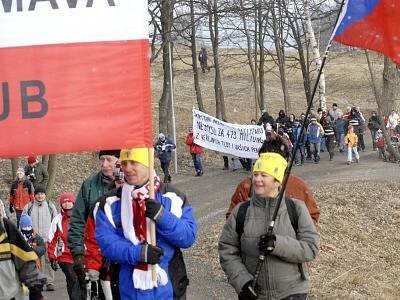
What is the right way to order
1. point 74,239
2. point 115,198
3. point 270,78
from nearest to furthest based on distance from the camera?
point 115,198
point 74,239
point 270,78

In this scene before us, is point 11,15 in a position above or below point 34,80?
above

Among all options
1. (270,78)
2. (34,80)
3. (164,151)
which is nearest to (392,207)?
(164,151)

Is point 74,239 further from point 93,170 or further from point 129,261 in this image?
point 93,170

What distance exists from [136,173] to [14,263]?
1415 mm

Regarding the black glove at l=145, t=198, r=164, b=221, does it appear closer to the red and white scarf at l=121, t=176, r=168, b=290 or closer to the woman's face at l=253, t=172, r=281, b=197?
the red and white scarf at l=121, t=176, r=168, b=290

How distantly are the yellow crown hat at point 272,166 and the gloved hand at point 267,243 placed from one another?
492 millimetres

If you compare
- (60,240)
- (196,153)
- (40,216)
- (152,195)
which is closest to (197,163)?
(196,153)

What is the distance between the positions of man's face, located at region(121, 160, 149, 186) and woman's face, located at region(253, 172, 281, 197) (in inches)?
32.1

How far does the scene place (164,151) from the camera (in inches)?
888

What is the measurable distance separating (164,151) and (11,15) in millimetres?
17530

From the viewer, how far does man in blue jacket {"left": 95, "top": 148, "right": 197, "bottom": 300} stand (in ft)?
16.8

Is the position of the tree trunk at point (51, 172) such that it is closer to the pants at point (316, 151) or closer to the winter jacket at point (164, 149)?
the winter jacket at point (164, 149)

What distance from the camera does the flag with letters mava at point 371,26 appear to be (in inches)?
252

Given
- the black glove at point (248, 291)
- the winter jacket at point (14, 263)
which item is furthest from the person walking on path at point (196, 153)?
the black glove at point (248, 291)
